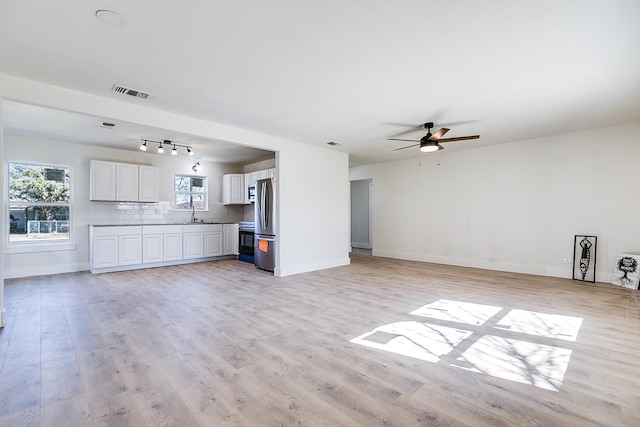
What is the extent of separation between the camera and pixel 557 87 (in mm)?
3340

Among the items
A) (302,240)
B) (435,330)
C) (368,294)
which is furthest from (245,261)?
(435,330)

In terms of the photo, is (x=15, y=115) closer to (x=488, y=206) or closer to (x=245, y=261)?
(x=245, y=261)

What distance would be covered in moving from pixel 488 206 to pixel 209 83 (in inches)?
227

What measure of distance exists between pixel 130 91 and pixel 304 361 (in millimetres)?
3421

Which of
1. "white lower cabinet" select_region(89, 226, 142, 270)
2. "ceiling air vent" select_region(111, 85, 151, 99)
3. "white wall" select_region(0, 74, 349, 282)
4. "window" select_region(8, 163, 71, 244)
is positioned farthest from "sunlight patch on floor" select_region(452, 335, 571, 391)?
"window" select_region(8, 163, 71, 244)

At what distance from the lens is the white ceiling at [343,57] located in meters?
2.11

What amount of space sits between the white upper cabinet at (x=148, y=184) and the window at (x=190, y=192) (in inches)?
25.5

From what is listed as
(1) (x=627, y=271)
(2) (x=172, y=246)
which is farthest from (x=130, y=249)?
(1) (x=627, y=271)

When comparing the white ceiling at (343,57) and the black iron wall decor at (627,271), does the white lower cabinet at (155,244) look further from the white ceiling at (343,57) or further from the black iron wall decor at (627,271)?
the black iron wall decor at (627,271)

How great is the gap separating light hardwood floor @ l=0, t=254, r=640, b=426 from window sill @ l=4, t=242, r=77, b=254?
158cm

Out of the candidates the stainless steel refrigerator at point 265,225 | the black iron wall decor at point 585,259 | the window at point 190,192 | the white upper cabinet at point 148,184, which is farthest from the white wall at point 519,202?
the white upper cabinet at point 148,184

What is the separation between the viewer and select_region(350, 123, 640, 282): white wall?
494cm

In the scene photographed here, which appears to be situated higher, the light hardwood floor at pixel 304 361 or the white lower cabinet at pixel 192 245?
the white lower cabinet at pixel 192 245

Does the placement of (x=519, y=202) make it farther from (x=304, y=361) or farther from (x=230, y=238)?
(x=230, y=238)
